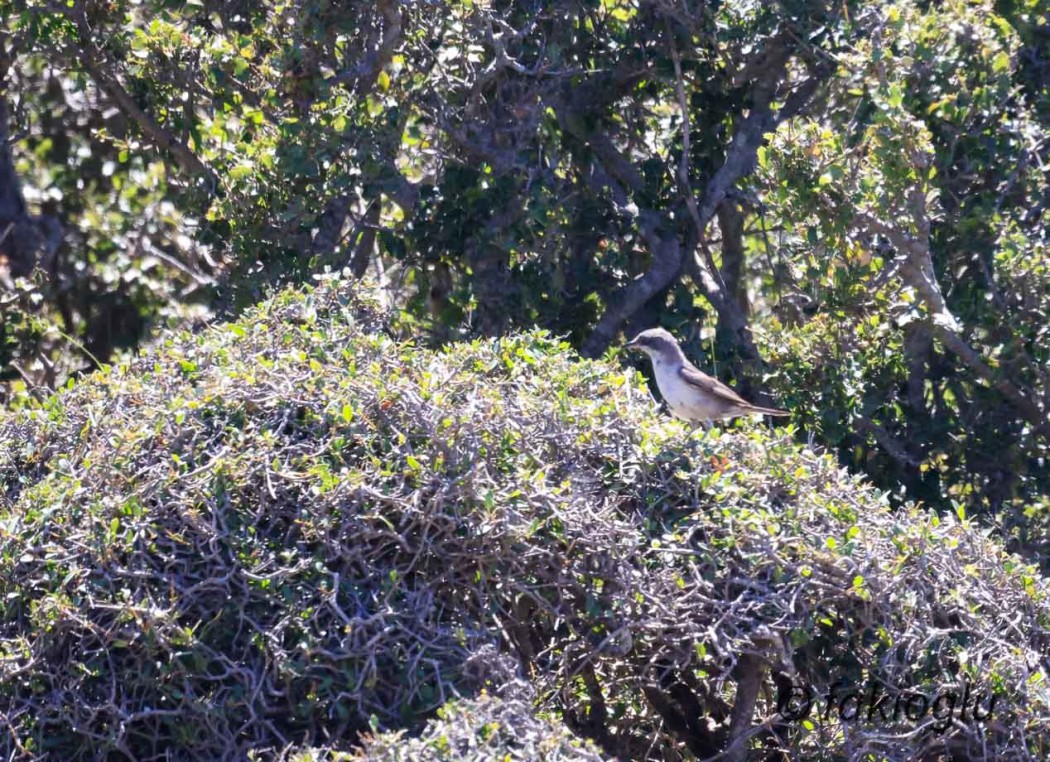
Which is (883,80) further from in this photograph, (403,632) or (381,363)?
(403,632)

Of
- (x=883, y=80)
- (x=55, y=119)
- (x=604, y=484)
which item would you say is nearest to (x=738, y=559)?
(x=604, y=484)

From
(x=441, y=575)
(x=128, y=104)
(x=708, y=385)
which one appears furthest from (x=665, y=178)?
(x=441, y=575)

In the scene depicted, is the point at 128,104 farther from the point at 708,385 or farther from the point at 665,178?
the point at 708,385

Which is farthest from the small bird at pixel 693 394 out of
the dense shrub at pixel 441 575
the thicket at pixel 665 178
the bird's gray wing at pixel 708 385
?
the dense shrub at pixel 441 575

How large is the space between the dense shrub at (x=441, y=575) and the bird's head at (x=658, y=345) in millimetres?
1983

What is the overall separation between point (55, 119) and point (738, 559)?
6699mm

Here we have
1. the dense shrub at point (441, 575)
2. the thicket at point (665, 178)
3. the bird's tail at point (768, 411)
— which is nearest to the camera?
the dense shrub at point (441, 575)

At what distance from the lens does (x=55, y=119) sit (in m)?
9.50

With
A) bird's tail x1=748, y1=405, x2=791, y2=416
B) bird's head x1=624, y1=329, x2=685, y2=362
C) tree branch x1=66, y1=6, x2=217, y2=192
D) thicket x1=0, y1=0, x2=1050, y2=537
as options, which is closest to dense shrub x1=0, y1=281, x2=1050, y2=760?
bird's tail x1=748, y1=405, x2=791, y2=416

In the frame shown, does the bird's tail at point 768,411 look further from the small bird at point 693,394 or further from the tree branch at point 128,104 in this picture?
the tree branch at point 128,104

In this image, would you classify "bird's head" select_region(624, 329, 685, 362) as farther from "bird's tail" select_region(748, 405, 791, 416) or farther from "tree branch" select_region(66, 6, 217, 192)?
"tree branch" select_region(66, 6, 217, 192)

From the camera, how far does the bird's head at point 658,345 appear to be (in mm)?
7176

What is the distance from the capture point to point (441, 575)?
14.3ft

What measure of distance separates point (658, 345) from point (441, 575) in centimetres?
313
